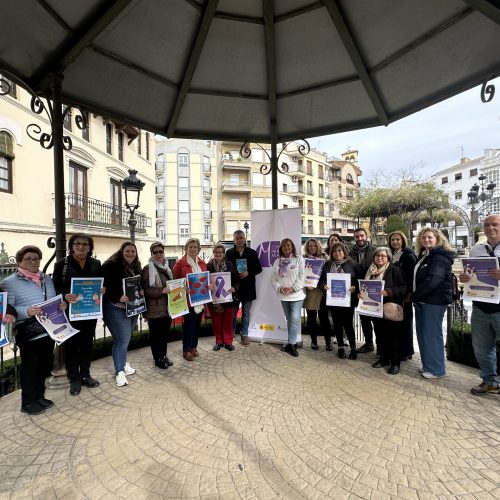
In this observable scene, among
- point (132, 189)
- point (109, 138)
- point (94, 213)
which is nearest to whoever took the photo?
point (132, 189)

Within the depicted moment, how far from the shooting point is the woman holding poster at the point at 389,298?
13.5ft

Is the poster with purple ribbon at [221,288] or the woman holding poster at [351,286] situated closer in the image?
the woman holding poster at [351,286]

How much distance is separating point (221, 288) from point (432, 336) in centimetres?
314

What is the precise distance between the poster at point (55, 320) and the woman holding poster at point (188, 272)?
5.43 ft

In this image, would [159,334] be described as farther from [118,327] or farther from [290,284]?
[290,284]

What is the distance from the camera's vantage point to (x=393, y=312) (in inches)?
158

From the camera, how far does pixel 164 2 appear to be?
10.1 feet

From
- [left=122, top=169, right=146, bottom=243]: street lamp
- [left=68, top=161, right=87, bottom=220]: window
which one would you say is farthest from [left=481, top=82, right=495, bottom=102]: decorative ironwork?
[left=68, top=161, right=87, bottom=220]: window

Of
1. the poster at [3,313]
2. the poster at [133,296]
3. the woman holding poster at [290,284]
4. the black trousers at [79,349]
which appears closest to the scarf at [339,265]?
the woman holding poster at [290,284]

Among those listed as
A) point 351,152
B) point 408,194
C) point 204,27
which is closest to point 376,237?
point 408,194

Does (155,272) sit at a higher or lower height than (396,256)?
lower

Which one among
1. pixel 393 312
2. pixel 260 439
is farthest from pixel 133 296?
pixel 393 312

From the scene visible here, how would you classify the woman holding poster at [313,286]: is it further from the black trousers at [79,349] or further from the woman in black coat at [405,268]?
the black trousers at [79,349]

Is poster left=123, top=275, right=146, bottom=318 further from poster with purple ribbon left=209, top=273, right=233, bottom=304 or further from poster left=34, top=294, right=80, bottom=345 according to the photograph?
poster with purple ribbon left=209, top=273, right=233, bottom=304
